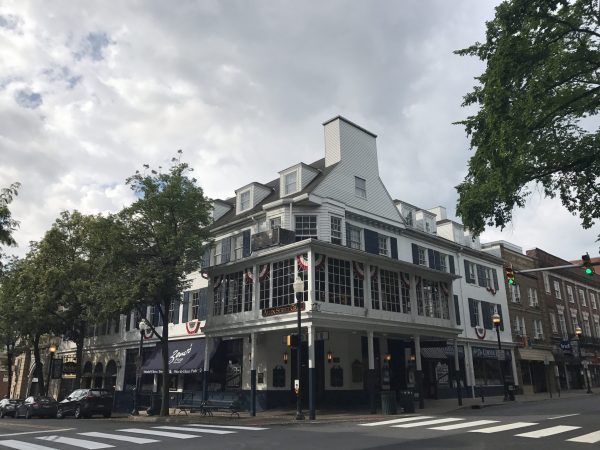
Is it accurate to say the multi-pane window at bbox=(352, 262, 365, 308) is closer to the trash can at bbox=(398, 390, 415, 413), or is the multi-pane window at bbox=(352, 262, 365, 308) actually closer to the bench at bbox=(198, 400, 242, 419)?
the trash can at bbox=(398, 390, 415, 413)

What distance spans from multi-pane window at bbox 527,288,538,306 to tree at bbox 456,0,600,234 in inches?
1160

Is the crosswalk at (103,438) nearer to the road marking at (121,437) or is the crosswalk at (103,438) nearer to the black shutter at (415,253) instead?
the road marking at (121,437)

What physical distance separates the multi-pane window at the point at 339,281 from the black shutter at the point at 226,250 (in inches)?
312

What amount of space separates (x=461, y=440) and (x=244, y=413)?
1394 cm

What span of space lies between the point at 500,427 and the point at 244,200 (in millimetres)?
19816

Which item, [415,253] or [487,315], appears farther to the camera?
[487,315]

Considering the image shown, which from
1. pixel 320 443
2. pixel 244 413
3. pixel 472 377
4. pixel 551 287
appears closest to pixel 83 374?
pixel 244 413

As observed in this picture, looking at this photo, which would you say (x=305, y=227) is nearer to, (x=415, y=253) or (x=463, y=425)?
(x=415, y=253)

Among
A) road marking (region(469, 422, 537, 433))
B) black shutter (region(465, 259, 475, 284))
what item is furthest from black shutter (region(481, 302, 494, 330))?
road marking (region(469, 422, 537, 433))

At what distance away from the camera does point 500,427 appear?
15.0 meters

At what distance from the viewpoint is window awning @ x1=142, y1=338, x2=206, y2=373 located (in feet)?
90.6

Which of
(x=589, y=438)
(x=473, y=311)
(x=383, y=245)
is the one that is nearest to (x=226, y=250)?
(x=383, y=245)

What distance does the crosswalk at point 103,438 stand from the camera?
43.3 feet

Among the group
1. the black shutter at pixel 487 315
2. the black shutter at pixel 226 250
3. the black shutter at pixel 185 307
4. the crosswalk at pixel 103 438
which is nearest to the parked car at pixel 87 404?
the black shutter at pixel 185 307
